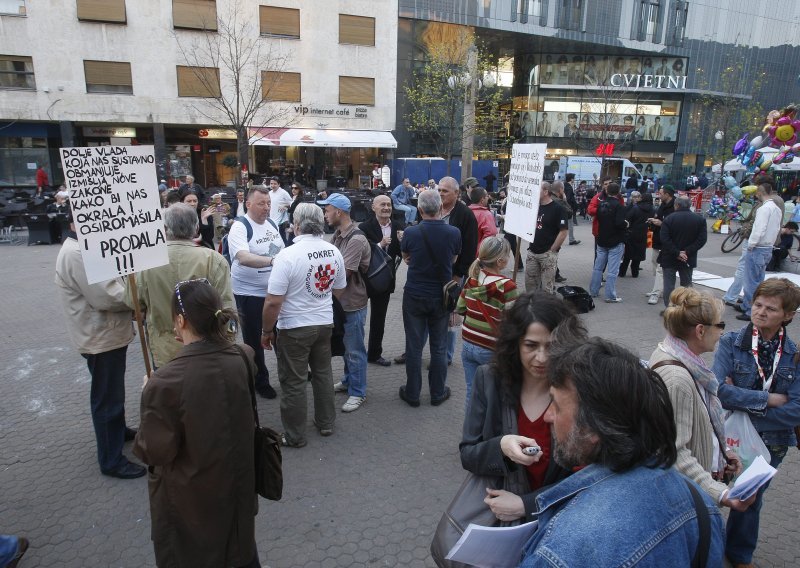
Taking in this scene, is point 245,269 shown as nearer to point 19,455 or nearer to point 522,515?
point 19,455

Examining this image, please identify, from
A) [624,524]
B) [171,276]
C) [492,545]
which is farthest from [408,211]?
[624,524]

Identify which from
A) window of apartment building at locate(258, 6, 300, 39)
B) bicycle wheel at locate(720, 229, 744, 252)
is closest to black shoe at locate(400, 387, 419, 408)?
bicycle wheel at locate(720, 229, 744, 252)

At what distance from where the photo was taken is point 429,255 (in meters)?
4.89

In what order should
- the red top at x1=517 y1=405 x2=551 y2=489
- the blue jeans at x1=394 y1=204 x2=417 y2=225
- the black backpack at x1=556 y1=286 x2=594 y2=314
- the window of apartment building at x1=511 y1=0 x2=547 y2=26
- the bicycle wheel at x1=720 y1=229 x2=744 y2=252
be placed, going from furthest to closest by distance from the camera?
the window of apartment building at x1=511 y1=0 x2=547 y2=26
the blue jeans at x1=394 y1=204 x2=417 y2=225
the bicycle wheel at x1=720 y1=229 x2=744 y2=252
the black backpack at x1=556 y1=286 x2=594 y2=314
the red top at x1=517 y1=405 x2=551 y2=489

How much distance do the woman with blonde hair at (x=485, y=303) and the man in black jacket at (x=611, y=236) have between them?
227 inches

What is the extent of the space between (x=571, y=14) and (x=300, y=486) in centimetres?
4119

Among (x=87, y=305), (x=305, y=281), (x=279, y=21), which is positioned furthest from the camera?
(x=279, y=21)

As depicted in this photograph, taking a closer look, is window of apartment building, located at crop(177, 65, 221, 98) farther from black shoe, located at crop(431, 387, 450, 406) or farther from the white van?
black shoe, located at crop(431, 387, 450, 406)

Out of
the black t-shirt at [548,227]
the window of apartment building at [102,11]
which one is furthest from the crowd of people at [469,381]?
the window of apartment building at [102,11]

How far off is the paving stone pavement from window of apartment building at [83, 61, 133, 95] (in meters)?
23.6

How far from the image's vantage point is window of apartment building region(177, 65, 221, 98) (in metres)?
26.2

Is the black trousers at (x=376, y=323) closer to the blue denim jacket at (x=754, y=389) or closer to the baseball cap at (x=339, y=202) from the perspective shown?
the baseball cap at (x=339, y=202)

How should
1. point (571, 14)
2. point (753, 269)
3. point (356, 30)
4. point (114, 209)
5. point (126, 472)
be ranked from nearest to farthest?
1. point (114, 209)
2. point (126, 472)
3. point (753, 269)
4. point (356, 30)
5. point (571, 14)

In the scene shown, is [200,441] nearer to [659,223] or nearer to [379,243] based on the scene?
[379,243]
